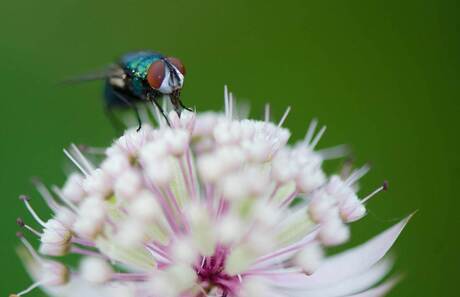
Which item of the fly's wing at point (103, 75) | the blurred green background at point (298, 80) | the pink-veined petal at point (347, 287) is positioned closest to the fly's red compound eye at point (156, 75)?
the fly's wing at point (103, 75)

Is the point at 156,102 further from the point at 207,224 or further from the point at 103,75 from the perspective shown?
the point at 207,224

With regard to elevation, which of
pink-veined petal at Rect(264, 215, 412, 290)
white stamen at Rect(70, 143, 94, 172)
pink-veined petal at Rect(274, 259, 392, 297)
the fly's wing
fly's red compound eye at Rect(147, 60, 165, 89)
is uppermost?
the fly's wing

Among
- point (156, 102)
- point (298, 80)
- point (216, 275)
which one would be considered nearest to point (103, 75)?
point (156, 102)

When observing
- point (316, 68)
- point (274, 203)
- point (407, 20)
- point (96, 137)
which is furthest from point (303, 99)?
point (274, 203)

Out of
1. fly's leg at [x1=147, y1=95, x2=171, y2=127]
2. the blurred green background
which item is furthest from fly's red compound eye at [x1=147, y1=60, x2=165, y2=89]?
the blurred green background

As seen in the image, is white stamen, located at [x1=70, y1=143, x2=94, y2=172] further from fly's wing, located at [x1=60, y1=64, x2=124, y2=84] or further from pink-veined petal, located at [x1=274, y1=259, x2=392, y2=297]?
pink-veined petal, located at [x1=274, y1=259, x2=392, y2=297]

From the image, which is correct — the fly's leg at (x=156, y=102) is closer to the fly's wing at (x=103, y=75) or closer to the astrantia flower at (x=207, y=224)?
the astrantia flower at (x=207, y=224)
